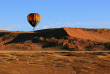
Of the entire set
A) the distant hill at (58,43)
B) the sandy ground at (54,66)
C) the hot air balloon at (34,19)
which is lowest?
the sandy ground at (54,66)

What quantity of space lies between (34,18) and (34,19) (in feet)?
0.78

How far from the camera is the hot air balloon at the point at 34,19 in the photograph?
118 ft

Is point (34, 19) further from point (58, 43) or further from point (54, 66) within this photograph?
point (54, 66)

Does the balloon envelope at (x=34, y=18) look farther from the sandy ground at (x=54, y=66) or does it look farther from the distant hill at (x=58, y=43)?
the sandy ground at (x=54, y=66)

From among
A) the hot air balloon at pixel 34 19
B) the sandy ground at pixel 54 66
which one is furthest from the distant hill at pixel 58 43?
the sandy ground at pixel 54 66

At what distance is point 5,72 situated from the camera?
12.0 meters

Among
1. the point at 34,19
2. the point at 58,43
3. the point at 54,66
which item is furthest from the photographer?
the point at 58,43

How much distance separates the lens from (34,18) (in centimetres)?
3606

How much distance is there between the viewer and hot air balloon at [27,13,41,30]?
36.1 m

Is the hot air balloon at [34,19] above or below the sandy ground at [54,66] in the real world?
above

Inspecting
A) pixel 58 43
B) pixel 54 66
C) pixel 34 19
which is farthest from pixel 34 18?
pixel 54 66

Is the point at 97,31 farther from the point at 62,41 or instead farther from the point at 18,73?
the point at 18,73

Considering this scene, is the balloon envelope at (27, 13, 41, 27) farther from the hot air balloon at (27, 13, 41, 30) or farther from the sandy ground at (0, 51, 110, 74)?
the sandy ground at (0, 51, 110, 74)

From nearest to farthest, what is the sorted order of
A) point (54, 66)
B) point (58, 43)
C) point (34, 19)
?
point (54, 66)
point (34, 19)
point (58, 43)
